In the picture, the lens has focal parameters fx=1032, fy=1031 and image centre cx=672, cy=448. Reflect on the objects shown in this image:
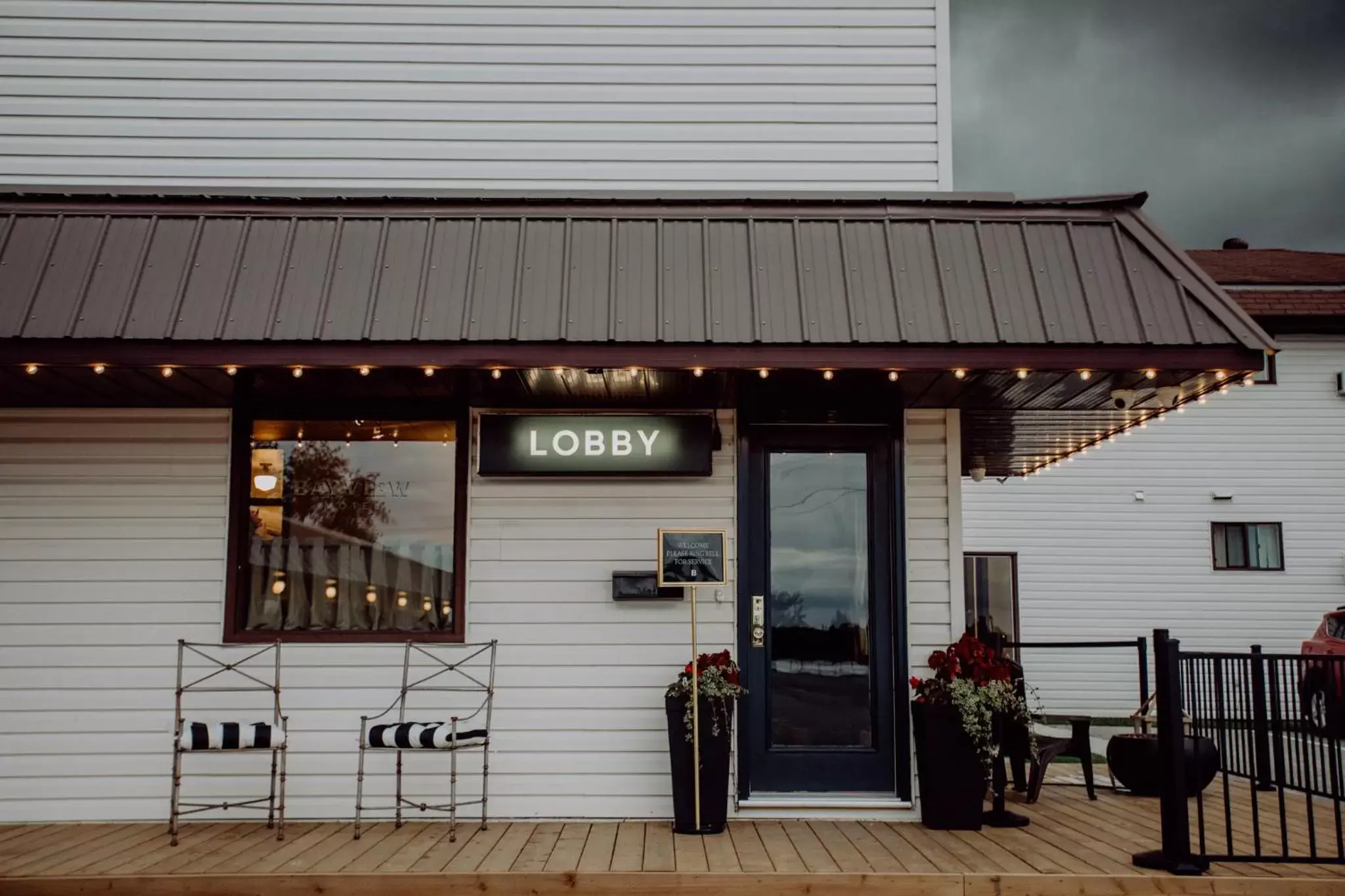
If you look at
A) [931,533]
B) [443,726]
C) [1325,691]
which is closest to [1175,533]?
[1325,691]

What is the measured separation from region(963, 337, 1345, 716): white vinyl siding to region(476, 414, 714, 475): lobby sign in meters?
8.70

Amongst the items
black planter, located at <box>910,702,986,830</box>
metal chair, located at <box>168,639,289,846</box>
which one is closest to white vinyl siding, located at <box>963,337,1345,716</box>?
black planter, located at <box>910,702,986,830</box>

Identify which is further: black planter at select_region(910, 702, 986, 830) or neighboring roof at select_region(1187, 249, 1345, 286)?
neighboring roof at select_region(1187, 249, 1345, 286)

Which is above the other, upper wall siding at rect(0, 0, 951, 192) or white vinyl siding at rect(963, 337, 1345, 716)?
upper wall siding at rect(0, 0, 951, 192)

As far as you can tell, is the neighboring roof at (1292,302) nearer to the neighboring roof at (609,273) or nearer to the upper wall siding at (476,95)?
the upper wall siding at (476,95)

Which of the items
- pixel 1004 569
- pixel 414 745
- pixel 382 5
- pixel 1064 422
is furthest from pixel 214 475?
pixel 1004 569

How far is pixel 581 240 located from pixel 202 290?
1961 millimetres

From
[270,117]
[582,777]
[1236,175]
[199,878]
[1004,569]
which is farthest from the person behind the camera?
[1236,175]

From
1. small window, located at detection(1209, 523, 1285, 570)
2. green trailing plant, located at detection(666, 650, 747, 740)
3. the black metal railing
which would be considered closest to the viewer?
the black metal railing

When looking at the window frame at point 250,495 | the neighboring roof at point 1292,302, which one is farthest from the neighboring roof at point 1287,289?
the window frame at point 250,495

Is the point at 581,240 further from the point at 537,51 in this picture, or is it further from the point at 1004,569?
the point at 1004,569

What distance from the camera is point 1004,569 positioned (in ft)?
45.9

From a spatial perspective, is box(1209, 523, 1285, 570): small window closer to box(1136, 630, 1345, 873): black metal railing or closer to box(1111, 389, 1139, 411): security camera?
box(1136, 630, 1345, 873): black metal railing

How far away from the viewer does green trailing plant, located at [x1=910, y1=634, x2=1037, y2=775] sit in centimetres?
558
